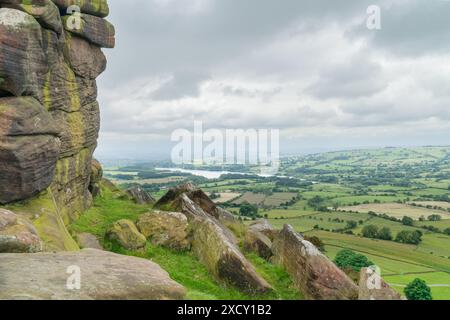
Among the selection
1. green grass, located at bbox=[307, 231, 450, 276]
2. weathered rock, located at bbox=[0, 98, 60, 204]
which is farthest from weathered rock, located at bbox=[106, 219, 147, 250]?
green grass, located at bbox=[307, 231, 450, 276]

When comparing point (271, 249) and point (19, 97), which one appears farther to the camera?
point (271, 249)

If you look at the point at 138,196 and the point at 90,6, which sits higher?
the point at 90,6

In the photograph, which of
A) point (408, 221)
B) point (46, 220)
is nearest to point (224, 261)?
point (46, 220)

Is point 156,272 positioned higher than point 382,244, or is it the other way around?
point 156,272

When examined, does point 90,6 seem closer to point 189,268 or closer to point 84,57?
point 84,57

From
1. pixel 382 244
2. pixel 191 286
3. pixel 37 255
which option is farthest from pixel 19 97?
pixel 382 244

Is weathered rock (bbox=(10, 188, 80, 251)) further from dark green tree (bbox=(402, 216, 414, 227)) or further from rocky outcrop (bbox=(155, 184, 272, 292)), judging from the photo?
dark green tree (bbox=(402, 216, 414, 227))

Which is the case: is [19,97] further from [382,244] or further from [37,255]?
[382,244]

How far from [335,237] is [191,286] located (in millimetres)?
95339

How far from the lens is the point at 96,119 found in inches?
1529

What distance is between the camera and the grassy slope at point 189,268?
20.6 m

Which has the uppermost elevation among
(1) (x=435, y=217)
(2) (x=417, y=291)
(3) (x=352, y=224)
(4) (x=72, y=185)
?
(4) (x=72, y=185)

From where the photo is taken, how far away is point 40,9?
2548 centimetres

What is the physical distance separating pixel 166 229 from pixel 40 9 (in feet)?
58.4
